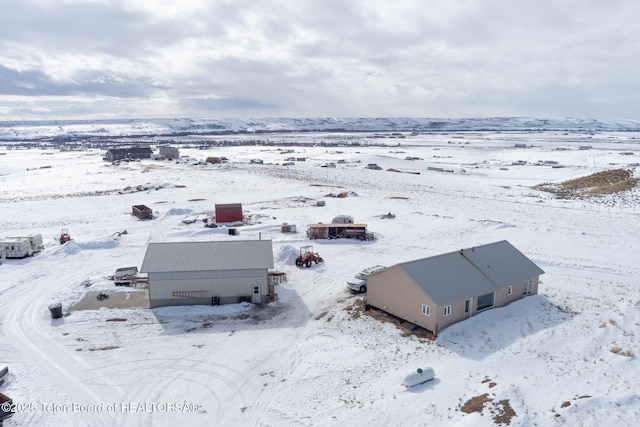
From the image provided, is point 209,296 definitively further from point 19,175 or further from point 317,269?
point 19,175

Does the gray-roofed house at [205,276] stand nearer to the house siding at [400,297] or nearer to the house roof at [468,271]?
the house siding at [400,297]

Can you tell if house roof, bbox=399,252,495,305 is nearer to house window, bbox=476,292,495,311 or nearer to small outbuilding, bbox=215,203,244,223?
house window, bbox=476,292,495,311

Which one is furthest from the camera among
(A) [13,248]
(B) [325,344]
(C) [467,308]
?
(A) [13,248]

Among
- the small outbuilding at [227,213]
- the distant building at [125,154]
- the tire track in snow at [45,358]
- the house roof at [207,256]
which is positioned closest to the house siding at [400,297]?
the house roof at [207,256]

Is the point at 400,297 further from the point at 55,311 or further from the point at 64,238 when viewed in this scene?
the point at 64,238

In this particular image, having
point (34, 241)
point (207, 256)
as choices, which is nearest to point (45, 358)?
point (207, 256)

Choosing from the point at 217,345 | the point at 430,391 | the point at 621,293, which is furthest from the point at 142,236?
the point at 621,293
